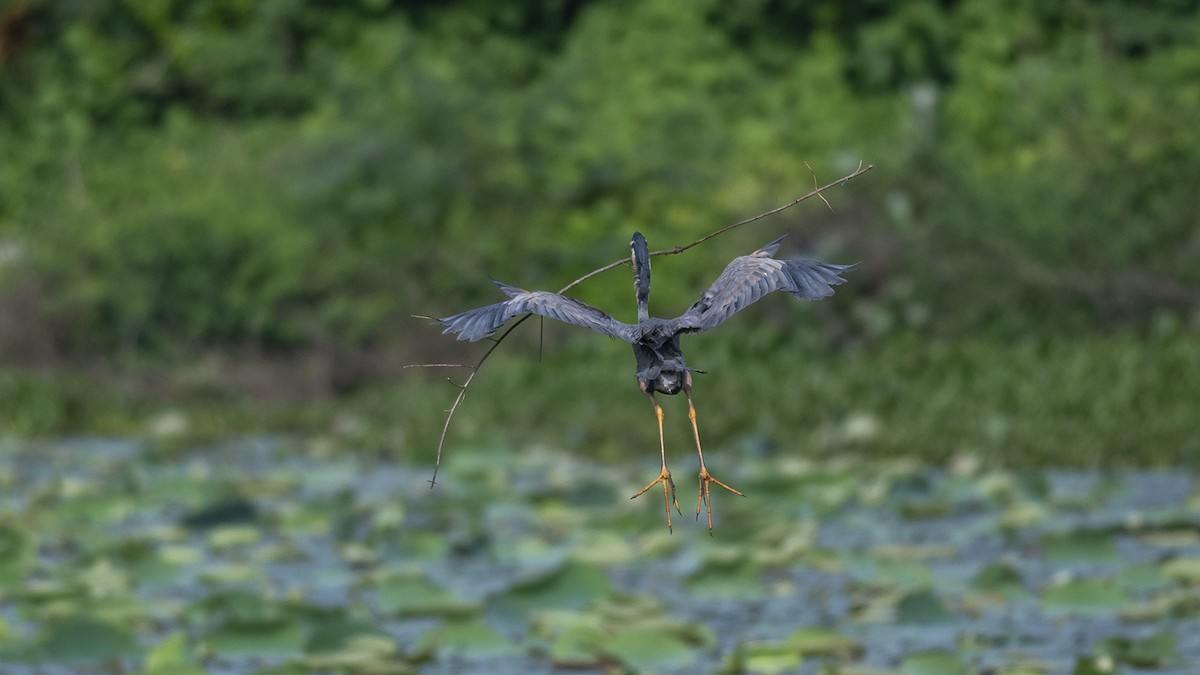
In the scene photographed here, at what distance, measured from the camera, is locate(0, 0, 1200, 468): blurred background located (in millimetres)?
8547

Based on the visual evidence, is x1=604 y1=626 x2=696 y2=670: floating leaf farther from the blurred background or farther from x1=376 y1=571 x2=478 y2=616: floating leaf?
the blurred background

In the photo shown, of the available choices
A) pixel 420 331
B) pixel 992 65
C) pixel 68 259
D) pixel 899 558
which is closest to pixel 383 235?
pixel 420 331

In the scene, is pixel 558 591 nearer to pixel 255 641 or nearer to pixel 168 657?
pixel 255 641

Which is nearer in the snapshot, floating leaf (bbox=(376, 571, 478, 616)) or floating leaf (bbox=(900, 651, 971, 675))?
floating leaf (bbox=(900, 651, 971, 675))

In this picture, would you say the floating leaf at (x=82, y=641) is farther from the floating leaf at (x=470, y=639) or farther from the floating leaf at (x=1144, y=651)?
the floating leaf at (x=1144, y=651)

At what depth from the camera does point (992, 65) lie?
12.9m

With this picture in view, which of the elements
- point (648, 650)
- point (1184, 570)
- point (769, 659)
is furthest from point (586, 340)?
point (769, 659)

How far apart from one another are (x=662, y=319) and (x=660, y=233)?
930 centimetres

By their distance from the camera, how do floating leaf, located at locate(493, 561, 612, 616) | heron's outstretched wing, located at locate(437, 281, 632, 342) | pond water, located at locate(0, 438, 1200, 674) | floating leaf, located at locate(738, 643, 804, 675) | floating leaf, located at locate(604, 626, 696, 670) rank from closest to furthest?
heron's outstretched wing, located at locate(437, 281, 632, 342) → floating leaf, located at locate(738, 643, 804, 675) → floating leaf, located at locate(604, 626, 696, 670) → pond water, located at locate(0, 438, 1200, 674) → floating leaf, located at locate(493, 561, 612, 616)

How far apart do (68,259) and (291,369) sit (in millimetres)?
1669

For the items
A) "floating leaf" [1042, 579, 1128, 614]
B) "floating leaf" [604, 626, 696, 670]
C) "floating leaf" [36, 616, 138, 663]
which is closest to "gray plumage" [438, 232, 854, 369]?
"floating leaf" [604, 626, 696, 670]

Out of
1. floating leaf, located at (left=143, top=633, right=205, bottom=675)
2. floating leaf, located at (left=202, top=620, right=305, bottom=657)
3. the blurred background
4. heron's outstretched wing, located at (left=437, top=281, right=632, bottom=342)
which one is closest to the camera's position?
heron's outstretched wing, located at (left=437, top=281, right=632, bottom=342)

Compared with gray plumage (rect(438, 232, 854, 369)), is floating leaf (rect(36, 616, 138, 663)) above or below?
above

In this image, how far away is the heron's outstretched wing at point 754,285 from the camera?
129cm
